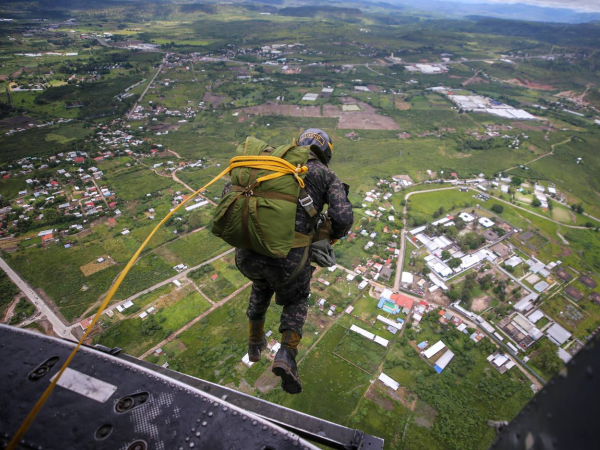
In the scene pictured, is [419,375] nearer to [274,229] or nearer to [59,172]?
[274,229]

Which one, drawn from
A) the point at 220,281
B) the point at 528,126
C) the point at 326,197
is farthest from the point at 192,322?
the point at 528,126

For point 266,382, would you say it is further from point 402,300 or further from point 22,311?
point 22,311

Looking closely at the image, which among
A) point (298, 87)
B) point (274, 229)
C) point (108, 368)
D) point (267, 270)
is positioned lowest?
point (298, 87)

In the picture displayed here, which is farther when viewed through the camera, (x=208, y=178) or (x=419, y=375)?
(x=208, y=178)

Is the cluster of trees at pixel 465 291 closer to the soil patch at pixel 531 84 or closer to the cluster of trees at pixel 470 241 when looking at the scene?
the cluster of trees at pixel 470 241

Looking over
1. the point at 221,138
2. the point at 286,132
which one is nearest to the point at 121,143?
the point at 221,138

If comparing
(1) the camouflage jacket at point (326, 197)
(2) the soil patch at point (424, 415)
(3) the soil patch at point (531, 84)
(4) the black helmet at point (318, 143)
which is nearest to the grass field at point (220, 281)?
(2) the soil patch at point (424, 415)

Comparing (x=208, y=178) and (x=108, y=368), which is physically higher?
(x=108, y=368)
